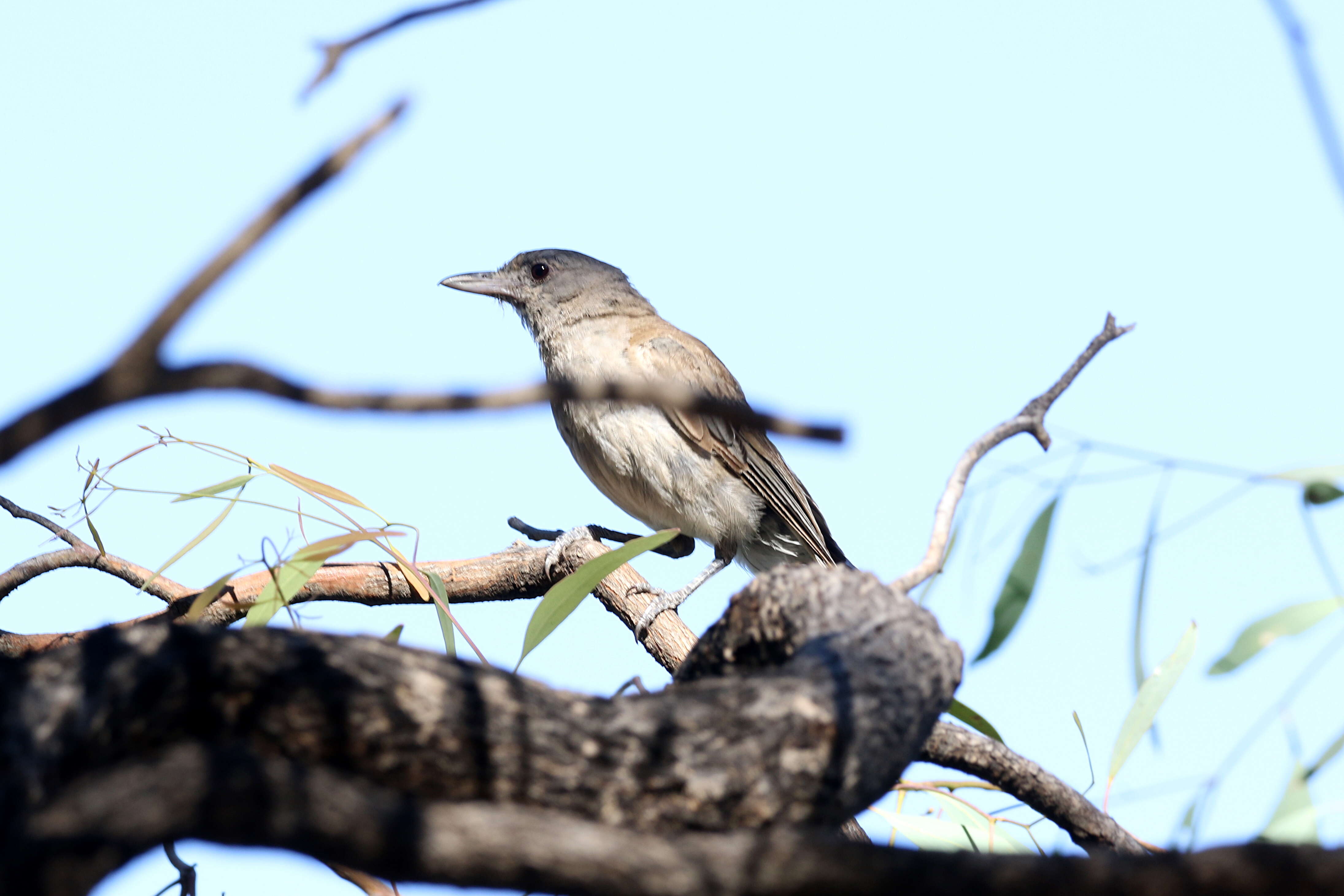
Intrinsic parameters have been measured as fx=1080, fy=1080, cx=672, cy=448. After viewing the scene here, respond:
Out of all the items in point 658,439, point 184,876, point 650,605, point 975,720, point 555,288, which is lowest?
point 184,876

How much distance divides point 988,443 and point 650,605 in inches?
86.5

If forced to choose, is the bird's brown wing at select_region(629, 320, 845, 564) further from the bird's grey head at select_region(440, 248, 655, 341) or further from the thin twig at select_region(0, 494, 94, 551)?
the thin twig at select_region(0, 494, 94, 551)

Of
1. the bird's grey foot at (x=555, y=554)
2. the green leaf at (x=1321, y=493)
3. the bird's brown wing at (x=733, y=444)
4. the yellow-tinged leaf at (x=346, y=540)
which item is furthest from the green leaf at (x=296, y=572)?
the bird's brown wing at (x=733, y=444)

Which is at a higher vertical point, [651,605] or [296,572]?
[651,605]

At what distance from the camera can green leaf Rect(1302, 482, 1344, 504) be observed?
2170 mm

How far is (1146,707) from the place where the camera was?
2.69m

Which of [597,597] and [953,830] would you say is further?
[597,597]

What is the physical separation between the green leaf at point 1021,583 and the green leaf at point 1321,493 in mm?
527

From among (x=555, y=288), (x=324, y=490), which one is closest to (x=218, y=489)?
(x=324, y=490)

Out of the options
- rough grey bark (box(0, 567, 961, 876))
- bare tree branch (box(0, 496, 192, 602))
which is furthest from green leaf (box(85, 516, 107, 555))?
rough grey bark (box(0, 567, 961, 876))

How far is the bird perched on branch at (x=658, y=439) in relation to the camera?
4.74 meters

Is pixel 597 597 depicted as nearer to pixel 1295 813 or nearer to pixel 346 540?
pixel 346 540

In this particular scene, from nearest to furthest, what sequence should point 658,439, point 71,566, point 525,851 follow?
point 525,851, point 71,566, point 658,439

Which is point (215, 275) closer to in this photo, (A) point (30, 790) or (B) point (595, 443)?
(A) point (30, 790)
